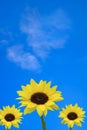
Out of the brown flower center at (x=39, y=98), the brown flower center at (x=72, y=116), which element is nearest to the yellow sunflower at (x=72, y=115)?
the brown flower center at (x=72, y=116)

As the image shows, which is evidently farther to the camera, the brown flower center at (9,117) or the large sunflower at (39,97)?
the brown flower center at (9,117)

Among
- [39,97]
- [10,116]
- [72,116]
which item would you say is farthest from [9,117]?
[39,97]

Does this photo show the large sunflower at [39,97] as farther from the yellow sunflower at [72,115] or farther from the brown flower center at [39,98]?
the yellow sunflower at [72,115]

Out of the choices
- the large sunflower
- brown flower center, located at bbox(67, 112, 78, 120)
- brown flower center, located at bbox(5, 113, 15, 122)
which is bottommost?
the large sunflower

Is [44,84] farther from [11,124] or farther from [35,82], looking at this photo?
[11,124]

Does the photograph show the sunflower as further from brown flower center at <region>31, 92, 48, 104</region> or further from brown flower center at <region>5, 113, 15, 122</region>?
brown flower center at <region>31, 92, 48, 104</region>

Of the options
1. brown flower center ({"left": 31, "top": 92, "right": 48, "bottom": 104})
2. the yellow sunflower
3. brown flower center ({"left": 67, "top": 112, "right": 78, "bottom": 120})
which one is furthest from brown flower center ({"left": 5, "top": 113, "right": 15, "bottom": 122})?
brown flower center ({"left": 31, "top": 92, "right": 48, "bottom": 104})

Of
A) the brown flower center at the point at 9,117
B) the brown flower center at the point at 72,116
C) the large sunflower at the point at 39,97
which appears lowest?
the large sunflower at the point at 39,97
